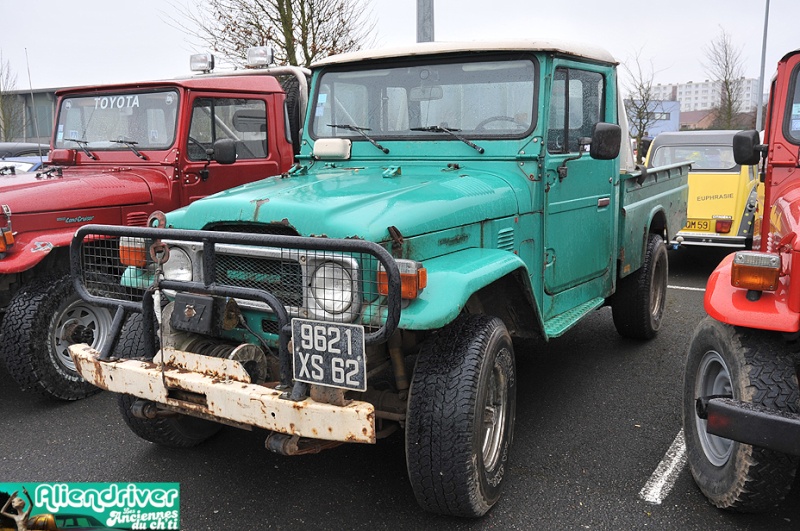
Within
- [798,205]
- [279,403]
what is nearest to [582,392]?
[798,205]

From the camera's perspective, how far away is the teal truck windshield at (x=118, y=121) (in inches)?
212

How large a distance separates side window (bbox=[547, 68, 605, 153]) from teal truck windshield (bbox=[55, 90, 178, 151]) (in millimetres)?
2967

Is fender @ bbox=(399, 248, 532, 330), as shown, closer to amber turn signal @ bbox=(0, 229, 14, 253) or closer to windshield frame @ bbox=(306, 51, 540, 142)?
windshield frame @ bbox=(306, 51, 540, 142)

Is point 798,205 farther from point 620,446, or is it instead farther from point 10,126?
point 10,126

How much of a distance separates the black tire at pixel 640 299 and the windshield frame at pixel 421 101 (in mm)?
2198

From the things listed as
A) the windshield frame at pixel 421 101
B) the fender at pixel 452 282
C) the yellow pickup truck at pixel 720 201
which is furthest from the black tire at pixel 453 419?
the yellow pickup truck at pixel 720 201

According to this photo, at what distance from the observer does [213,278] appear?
2895 mm

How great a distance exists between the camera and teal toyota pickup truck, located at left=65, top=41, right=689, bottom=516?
268 centimetres

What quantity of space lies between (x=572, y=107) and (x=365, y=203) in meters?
1.72

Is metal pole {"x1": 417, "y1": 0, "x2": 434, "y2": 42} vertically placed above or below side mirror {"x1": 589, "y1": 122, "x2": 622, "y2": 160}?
above

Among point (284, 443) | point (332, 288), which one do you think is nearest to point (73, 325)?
point (284, 443)

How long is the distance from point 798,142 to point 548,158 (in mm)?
1464

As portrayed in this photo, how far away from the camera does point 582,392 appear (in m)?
4.63

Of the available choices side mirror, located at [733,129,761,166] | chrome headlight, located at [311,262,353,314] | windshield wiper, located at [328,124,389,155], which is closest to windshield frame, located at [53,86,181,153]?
windshield wiper, located at [328,124,389,155]
